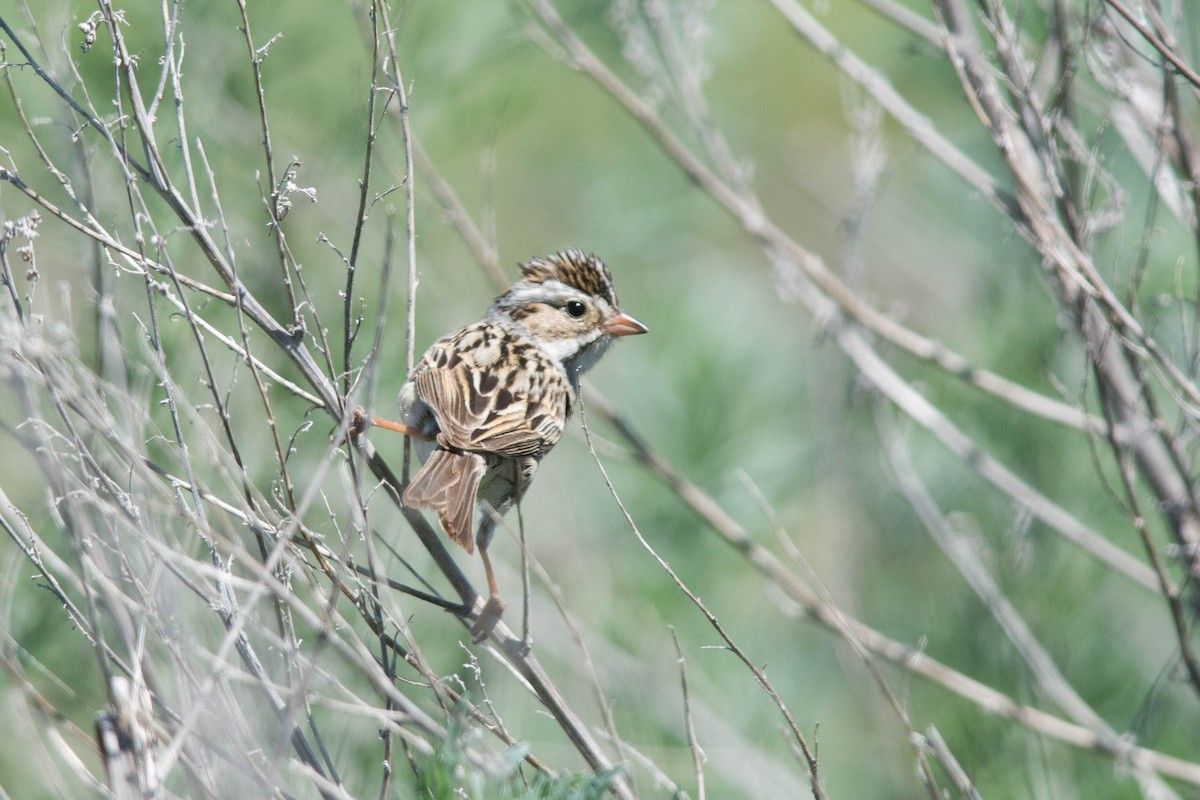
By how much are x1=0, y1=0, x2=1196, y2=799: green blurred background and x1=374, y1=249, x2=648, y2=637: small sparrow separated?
48 centimetres

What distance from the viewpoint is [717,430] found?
7.41m

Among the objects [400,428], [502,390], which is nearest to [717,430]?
[502,390]

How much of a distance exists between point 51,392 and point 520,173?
30.5 feet

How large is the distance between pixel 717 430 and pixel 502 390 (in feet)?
11.4

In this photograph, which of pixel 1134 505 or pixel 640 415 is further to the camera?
pixel 640 415

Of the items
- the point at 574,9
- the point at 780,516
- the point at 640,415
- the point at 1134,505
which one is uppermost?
the point at 574,9

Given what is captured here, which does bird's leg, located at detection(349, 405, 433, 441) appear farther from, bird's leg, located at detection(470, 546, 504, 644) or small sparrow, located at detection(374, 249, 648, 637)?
bird's leg, located at detection(470, 546, 504, 644)

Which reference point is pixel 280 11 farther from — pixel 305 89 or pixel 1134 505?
pixel 1134 505

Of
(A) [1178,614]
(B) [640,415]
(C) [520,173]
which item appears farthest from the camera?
(C) [520,173]

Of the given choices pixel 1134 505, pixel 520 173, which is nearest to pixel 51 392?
pixel 1134 505

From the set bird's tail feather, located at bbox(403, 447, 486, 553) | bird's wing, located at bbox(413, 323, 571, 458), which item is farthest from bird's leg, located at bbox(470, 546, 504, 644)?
bird's wing, located at bbox(413, 323, 571, 458)

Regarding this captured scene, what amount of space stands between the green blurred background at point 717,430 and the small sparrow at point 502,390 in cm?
48

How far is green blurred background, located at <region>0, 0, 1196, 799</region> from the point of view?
560 cm

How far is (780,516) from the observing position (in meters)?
7.90
